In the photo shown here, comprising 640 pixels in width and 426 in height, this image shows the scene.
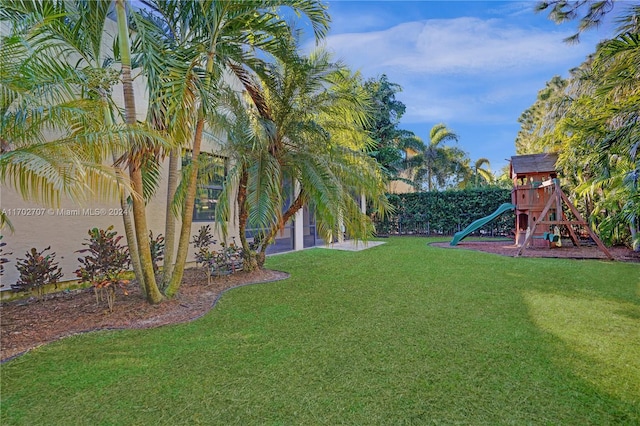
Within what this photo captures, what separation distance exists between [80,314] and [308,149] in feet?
16.3

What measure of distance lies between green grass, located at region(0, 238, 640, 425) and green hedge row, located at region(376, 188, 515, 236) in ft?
38.0

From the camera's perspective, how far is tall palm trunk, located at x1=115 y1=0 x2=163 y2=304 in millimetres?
4438

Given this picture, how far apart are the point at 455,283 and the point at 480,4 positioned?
7821mm

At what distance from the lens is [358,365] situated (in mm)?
3199

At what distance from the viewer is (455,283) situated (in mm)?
6605

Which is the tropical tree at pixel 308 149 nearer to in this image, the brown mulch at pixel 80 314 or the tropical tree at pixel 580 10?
the brown mulch at pixel 80 314

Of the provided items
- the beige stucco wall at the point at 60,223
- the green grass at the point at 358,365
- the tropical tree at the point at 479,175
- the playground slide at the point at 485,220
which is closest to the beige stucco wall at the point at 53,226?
the beige stucco wall at the point at 60,223

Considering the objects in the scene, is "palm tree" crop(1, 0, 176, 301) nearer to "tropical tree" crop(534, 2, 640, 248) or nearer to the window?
the window

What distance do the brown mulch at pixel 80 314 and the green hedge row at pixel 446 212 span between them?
12.5 meters

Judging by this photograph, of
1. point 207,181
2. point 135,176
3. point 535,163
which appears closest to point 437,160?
point 535,163

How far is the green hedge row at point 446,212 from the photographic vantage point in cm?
1666

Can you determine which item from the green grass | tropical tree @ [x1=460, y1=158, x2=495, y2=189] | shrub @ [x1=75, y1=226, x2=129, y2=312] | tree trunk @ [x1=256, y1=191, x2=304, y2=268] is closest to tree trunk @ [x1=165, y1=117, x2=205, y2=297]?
shrub @ [x1=75, y1=226, x2=129, y2=312]

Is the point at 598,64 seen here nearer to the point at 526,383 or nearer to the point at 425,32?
the point at 425,32

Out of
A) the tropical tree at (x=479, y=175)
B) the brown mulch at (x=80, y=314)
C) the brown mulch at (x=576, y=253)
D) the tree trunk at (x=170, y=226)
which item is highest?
the tropical tree at (x=479, y=175)
